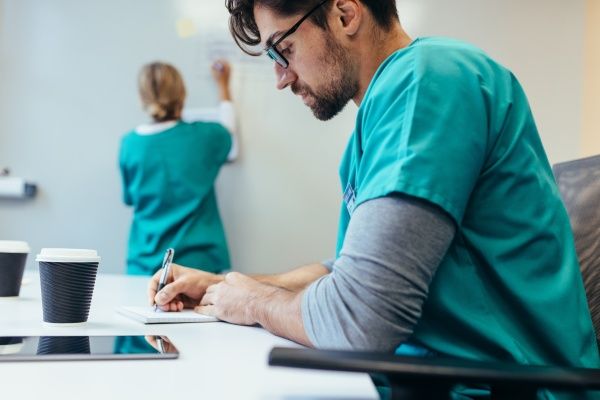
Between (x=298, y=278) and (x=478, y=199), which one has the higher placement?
(x=478, y=199)

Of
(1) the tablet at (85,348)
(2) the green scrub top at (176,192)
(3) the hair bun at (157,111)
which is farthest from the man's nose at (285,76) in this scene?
(3) the hair bun at (157,111)

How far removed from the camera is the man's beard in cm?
105

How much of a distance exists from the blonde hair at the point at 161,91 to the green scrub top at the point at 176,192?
0.10 m

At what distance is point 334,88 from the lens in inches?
42.9

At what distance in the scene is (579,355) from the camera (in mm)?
768

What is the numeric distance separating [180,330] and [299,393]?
36 cm

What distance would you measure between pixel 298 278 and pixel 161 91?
148 centimetres

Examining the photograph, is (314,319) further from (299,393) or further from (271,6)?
(271,6)

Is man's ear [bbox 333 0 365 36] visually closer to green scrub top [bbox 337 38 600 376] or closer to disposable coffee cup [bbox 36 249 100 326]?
green scrub top [bbox 337 38 600 376]

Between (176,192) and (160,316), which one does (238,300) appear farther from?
(176,192)

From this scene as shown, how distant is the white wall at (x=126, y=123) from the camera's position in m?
2.63

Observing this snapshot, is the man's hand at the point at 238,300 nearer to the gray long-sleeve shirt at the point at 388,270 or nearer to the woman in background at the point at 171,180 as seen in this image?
the gray long-sleeve shirt at the point at 388,270

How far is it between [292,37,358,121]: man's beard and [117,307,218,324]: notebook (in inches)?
17.5

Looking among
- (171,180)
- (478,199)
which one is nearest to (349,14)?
(478,199)
